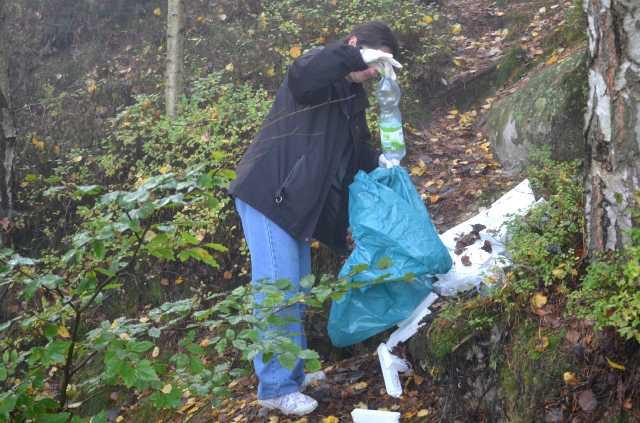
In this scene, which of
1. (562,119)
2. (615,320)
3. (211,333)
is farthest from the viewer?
(211,333)

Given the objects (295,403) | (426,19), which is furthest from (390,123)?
(426,19)

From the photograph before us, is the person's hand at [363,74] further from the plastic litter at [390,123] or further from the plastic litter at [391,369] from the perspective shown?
the plastic litter at [391,369]

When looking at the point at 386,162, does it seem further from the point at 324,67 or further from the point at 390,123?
the point at 324,67

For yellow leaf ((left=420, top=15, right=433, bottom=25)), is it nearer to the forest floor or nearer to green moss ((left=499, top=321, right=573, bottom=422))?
the forest floor

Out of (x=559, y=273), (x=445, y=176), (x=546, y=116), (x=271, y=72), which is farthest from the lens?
(x=271, y=72)

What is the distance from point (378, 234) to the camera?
143 inches

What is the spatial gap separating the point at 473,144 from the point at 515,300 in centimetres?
274

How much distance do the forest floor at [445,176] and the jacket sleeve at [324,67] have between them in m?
1.47

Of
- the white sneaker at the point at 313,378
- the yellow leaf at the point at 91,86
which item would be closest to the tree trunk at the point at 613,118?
the white sneaker at the point at 313,378

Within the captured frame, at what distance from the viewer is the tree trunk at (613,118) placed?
255cm

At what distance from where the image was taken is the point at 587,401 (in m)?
2.69

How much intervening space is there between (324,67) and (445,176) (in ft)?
7.22

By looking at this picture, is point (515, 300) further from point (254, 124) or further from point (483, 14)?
point (483, 14)

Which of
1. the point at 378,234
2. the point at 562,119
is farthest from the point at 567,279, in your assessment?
the point at 562,119
